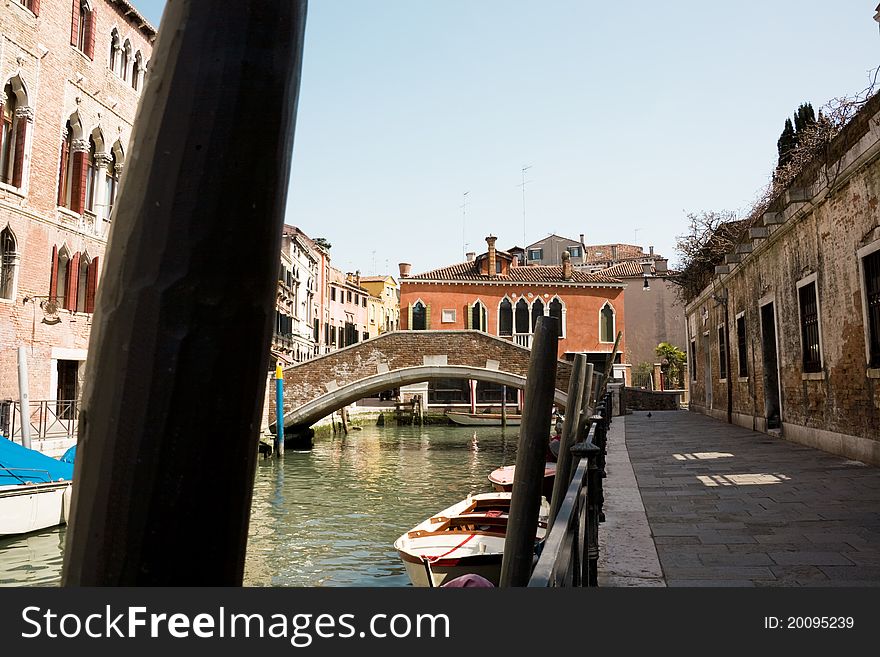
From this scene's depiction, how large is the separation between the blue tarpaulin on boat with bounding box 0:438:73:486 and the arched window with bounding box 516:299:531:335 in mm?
23264

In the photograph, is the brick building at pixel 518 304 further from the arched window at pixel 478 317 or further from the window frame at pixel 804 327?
the window frame at pixel 804 327

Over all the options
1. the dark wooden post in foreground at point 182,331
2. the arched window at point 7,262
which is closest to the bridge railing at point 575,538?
the dark wooden post in foreground at point 182,331

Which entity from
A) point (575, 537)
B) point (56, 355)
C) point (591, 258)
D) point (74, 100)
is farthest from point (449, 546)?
point (591, 258)

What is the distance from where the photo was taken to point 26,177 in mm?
13836

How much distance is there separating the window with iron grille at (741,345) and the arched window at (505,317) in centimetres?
1657

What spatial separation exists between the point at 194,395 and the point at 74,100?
1742cm

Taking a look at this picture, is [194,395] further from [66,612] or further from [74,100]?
[74,100]

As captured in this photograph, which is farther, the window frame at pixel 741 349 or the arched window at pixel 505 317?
the arched window at pixel 505 317

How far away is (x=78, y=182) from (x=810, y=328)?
49.9 feet

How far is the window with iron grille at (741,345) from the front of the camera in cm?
1395

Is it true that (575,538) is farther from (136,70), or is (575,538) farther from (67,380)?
(136,70)

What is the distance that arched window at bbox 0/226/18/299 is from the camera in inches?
524

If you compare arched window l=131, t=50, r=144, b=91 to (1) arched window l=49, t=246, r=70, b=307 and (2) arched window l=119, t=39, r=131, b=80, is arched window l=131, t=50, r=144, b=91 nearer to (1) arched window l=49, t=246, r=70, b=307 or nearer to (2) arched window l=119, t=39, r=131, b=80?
(2) arched window l=119, t=39, r=131, b=80

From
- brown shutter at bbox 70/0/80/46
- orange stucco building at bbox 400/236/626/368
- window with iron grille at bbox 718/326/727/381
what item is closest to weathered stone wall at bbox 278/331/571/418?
window with iron grille at bbox 718/326/727/381
